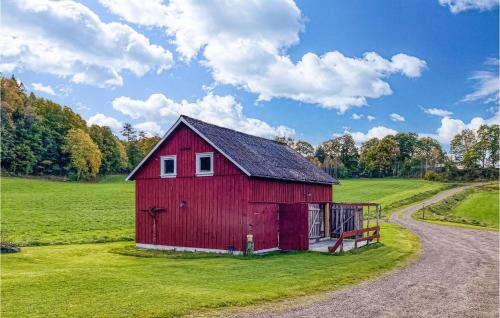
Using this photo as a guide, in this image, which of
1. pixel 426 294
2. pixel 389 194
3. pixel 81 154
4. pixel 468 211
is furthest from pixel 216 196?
pixel 81 154

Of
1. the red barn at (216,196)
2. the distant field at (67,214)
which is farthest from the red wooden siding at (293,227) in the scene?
the distant field at (67,214)

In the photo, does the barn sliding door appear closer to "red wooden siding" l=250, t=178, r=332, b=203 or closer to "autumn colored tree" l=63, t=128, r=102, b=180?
"red wooden siding" l=250, t=178, r=332, b=203

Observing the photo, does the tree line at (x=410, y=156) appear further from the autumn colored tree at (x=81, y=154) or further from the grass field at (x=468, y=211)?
the autumn colored tree at (x=81, y=154)

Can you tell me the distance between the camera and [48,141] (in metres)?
84.7

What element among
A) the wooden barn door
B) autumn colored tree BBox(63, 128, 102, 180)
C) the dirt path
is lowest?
the dirt path

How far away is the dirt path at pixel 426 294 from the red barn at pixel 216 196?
7385 mm

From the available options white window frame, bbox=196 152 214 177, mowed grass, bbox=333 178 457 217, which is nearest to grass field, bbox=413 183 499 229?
mowed grass, bbox=333 178 457 217

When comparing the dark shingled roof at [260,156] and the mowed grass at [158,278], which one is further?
the dark shingled roof at [260,156]

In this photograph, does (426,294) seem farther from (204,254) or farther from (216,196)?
(216,196)

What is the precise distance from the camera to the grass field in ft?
144

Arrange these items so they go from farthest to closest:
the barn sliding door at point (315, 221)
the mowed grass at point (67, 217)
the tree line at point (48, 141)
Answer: the tree line at point (48, 141) < the mowed grass at point (67, 217) < the barn sliding door at point (315, 221)

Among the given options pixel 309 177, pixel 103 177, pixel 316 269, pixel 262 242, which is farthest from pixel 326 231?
pixel 103 177

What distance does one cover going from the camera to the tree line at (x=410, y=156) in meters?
102

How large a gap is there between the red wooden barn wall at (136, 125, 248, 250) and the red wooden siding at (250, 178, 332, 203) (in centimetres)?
89
